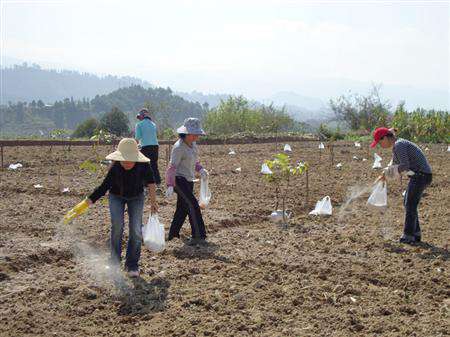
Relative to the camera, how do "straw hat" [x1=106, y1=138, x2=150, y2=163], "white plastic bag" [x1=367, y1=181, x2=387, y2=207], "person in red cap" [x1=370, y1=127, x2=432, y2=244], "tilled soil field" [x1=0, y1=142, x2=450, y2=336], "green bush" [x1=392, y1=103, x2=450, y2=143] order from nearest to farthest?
"tilled soil field" [x1=0, y1=142, x2=450, y2=336] → "straw hat" [x1=106, y1=138, x2=150, y2=163] → "person in red cap" [x1=370, y1=127, x2=432, y2=244] → "white plastic bag" [x1=367, y1=181, x2=387, y2=207] → "green bush" [x1=392, y1=103, x2=450, y2=143]

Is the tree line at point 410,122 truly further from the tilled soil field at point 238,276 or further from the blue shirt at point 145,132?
the tilled soil field at point 238,276

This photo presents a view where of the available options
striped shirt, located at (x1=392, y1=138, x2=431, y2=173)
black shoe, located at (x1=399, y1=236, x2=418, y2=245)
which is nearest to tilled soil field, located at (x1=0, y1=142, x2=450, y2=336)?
black shoe, located at (x1=399, y1=236, x2=418, y2=245)

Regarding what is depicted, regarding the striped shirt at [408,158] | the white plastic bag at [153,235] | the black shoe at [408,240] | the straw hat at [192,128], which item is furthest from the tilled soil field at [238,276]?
the straw hat at [192,128]

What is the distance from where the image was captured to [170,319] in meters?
3.93

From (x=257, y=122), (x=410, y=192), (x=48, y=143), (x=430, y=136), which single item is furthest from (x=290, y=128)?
(x=410, y=192)

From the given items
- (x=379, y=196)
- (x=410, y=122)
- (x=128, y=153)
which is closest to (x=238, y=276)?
(x=128, y=153)

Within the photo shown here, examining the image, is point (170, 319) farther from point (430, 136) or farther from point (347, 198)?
point (430, 136)

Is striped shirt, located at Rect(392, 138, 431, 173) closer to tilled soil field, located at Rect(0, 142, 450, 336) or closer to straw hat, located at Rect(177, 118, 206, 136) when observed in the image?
tilled soil field, located at Rect(0, 142, 450, 336)

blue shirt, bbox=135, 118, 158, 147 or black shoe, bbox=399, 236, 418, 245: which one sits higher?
blue shirt, bbox=135, 118, 158, 147

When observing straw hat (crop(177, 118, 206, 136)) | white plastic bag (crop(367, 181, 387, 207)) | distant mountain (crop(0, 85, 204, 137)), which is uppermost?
straw hat (crop(177, 118, 206, 136))

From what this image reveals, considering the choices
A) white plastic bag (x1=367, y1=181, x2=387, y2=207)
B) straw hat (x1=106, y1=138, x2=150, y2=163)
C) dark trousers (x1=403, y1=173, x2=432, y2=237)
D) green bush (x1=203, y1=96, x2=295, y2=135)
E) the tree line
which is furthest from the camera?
green bush (x1=203, y1=96, x2=295, y2=135)

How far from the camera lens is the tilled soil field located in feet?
12.6

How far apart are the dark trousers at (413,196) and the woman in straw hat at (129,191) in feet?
9.46

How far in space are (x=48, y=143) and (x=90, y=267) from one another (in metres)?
14.2
